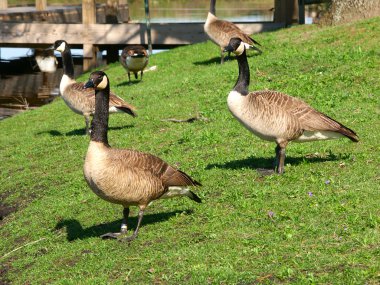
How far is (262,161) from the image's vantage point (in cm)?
1127

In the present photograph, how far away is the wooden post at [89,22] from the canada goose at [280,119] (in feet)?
58.1

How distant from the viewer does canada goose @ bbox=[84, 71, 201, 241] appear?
821 centimetres

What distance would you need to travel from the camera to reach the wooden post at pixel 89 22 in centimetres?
2689

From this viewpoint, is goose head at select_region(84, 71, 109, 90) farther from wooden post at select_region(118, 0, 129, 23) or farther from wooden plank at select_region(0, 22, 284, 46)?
wooden post at select_region(118, 0, 129, 23)

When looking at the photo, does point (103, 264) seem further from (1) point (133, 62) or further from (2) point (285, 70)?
(1) point (133, 62)

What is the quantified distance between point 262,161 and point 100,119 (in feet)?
11.1

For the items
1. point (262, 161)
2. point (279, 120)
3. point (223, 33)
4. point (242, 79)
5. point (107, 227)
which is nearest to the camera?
point (107, 227)

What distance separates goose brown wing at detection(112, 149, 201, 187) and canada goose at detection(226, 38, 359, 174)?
61.4 inches

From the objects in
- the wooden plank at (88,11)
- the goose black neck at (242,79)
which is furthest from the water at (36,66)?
the goose black neck at (242,79)

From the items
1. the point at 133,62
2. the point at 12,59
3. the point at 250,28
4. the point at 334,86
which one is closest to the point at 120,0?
the point at 12,59

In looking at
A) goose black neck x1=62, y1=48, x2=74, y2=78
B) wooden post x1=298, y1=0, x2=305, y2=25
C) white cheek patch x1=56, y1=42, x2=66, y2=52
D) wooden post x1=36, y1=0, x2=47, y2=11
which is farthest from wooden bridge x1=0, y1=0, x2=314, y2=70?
goose black neck x1=62, y1=48, x2=74, y2=78

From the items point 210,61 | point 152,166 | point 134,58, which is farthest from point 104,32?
point 152,166

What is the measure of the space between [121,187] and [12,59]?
26.8 meters

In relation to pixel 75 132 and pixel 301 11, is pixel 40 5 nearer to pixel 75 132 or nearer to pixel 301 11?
pixel 301 11
